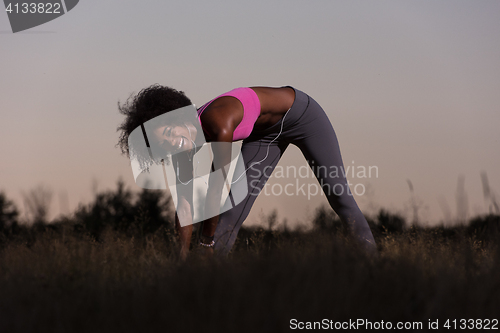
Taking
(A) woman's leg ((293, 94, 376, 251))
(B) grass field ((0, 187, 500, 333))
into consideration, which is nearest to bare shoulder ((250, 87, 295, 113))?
(A) woman's leg ((293, 94, 376, 251))

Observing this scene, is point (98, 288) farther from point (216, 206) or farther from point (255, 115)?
point (255, 115)

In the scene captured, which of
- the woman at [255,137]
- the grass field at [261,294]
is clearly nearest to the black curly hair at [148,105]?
the woman at [255,137]

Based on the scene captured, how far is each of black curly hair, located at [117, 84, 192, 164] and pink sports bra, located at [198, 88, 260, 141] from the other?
0.53 m

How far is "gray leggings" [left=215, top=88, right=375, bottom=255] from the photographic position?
3.25 metres

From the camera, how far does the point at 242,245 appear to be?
347cm

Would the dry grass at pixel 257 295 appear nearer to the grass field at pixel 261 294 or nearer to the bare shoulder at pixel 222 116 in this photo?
the grass field at pixel 261 294

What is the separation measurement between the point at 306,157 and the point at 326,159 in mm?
188

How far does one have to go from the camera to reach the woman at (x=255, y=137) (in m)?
2.99

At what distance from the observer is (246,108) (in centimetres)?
294

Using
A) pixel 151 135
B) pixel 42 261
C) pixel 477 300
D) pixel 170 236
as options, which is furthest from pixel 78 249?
pixel 477 300

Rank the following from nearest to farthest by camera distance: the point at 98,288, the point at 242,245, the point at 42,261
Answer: the point at 98,288
the point at 42,261
the point at 242,245

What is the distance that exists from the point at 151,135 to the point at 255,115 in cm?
93

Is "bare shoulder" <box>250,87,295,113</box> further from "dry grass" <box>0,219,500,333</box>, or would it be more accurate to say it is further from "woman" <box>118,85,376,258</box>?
"dry grass" <box>0,219,500,333</box>

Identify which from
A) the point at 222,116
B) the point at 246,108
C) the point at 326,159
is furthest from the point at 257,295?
the point at 326,159
